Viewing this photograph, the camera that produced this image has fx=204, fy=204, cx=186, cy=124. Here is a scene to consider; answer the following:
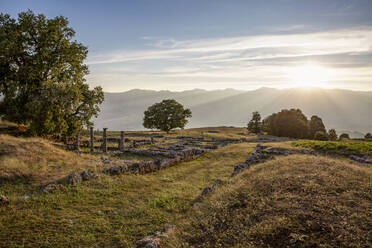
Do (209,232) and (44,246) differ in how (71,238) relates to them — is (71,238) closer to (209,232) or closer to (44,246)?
(44,246)

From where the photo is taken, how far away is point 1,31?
2188cm

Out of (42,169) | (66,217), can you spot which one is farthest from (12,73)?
(66,217)

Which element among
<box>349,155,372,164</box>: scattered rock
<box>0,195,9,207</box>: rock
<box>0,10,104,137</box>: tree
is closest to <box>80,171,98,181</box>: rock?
<box>0,195,9,207</box>: rock

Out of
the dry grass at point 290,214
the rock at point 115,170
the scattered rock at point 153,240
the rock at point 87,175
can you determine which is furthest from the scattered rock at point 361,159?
the rock at point 87,175

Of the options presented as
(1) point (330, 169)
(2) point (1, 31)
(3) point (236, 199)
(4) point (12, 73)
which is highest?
(2) point (1, 31)

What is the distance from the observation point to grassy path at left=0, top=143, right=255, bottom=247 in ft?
22.2

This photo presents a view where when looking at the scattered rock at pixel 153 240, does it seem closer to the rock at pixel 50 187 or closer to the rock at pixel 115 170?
the rock at pixel 50 187

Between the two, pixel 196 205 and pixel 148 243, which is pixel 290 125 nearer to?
pixel 196 205

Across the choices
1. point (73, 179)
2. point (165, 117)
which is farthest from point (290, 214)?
point (165, 117)

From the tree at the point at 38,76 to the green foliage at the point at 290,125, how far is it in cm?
5352

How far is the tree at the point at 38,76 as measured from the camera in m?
22.3

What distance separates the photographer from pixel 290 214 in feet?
21.3

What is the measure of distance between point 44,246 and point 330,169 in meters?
12.3

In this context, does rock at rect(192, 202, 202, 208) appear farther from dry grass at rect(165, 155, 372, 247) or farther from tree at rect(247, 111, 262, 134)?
tree at rect(247, 111, 262, 134)
